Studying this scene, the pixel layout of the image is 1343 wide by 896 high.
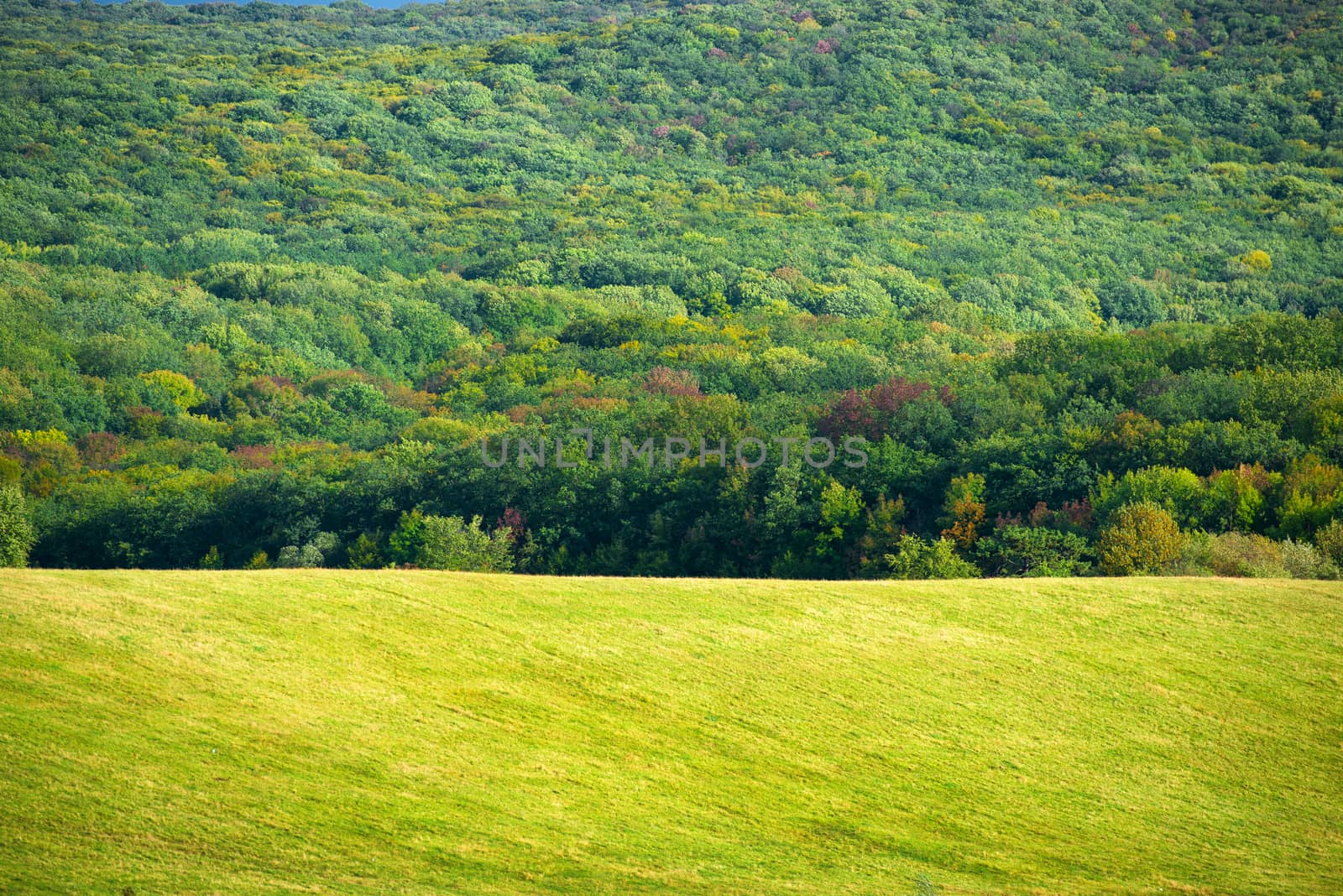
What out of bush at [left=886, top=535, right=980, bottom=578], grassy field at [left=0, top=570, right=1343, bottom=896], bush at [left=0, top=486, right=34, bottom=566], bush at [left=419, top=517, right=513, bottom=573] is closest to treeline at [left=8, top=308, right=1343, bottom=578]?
bush at [left=886, top=535, right=980, bottom=578]

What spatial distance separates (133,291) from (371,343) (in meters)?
30.0

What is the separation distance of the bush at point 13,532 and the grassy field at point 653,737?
31.1m

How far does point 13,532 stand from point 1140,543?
56205 mm

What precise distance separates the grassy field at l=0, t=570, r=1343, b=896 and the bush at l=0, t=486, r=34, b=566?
31122mm

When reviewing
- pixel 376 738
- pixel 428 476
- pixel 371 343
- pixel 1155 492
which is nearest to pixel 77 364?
pixel 371 343

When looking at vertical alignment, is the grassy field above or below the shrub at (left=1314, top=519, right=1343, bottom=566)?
above

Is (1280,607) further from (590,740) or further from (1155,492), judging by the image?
(590,740)

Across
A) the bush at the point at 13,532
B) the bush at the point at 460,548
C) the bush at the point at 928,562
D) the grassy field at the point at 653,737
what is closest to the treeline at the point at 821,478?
the bush at the point at 928,562

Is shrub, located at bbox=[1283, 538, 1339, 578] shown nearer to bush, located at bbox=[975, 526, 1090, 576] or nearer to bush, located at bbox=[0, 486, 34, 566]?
bush, located at bbox=[975, 526, 1090, 576]

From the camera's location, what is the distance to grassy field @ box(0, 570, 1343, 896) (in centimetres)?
2842

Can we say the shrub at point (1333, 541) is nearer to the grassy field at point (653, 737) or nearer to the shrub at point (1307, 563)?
the shrub at point (1307, 563)

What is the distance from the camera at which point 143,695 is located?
32594 millimetres

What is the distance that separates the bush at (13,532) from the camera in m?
69.4

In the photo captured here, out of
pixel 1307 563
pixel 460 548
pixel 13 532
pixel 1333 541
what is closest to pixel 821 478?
pixel 460 548
